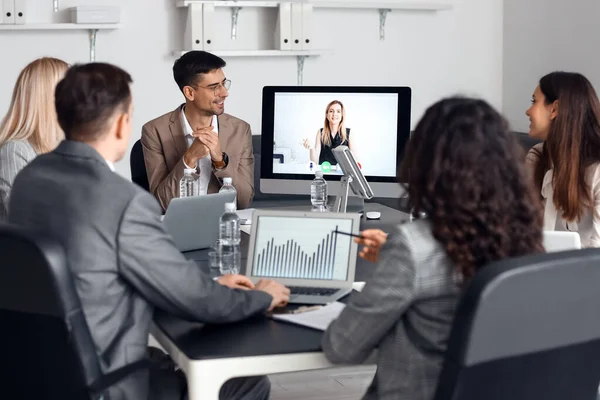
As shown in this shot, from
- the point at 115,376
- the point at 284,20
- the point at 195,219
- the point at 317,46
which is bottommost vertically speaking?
the point at 115,376

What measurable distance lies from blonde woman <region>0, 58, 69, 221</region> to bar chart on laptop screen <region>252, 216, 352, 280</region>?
1.03 metres

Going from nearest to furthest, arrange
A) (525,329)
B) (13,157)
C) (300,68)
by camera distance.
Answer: (525,329), (13,157), (300,68)

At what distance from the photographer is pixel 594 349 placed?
159 cm

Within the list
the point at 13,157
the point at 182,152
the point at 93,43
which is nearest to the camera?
the point at 13,157

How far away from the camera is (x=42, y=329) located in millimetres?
1755

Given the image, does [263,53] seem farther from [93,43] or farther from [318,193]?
[318,193]

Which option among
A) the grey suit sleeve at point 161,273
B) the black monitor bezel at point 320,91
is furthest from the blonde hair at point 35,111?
the grey suit sleeve at point 161,273

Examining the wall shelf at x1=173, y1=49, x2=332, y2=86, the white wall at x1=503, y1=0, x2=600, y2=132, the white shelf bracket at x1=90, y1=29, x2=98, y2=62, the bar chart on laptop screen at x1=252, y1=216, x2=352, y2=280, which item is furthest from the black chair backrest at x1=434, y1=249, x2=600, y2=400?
the white shelf bracket at x1=90, y1=29, x2=98, y2=62

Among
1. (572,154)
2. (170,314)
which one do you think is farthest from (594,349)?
(572,154)

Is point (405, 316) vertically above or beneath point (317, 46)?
beneath

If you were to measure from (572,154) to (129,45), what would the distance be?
2970 millimetres

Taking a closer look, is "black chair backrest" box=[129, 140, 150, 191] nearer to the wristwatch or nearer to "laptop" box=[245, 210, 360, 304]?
the wristwatch

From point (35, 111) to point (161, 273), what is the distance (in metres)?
1.38

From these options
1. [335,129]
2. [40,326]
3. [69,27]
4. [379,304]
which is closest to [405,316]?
[379,304]
